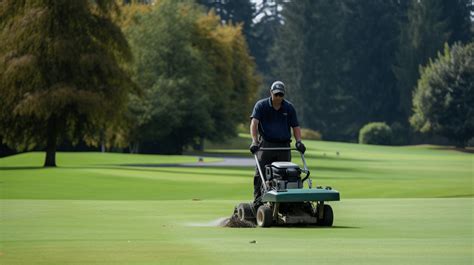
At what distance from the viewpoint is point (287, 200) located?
16.5m

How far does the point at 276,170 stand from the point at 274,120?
3.77ft

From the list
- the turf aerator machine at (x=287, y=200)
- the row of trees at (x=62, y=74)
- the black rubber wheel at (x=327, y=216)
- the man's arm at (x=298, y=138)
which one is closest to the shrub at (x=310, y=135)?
the row of trees at (x=62, y=74)

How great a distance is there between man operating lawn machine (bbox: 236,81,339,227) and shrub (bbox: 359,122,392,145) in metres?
106

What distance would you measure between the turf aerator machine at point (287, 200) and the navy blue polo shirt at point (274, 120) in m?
0.30

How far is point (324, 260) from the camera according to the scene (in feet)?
38.9

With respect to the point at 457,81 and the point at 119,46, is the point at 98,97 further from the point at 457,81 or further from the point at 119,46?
the point at 457,81

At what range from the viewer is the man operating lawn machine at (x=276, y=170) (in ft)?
55.7

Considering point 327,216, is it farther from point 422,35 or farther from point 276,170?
point 422,35

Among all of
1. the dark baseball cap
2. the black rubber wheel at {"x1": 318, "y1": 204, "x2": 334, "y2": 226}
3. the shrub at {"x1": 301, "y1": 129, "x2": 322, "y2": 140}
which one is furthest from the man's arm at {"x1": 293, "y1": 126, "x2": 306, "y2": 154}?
the shrub at {"x1": 301, "y1": 129, "x2": 322, "y2": 140}

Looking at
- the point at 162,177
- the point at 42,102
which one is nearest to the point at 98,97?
the point at 42,102

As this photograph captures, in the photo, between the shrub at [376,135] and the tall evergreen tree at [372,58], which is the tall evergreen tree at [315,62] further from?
the shrub at [376,135]

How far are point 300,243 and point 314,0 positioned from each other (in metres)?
125

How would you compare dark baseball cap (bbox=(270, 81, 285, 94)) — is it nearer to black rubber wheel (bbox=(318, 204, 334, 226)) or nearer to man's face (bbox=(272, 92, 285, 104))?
man's face (bbox=(272, 92, 285, 104))

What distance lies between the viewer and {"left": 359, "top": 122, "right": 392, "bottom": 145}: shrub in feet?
405
